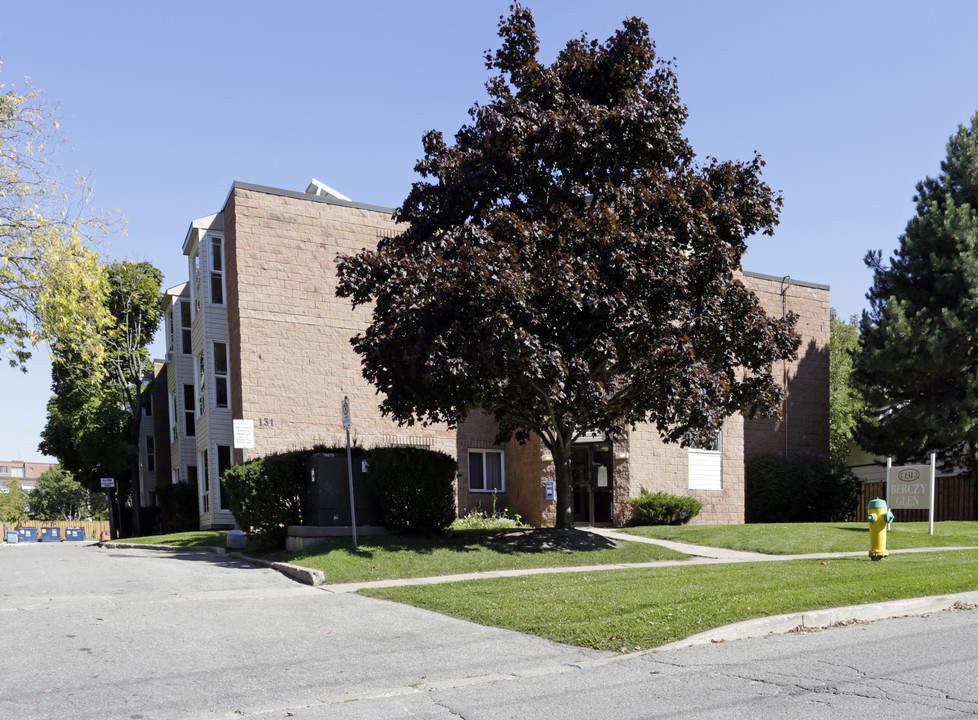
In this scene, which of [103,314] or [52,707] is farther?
[103,314]

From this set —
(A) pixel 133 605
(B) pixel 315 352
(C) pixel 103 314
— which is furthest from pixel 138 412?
(A) pixel 133 605

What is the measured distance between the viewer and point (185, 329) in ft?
106

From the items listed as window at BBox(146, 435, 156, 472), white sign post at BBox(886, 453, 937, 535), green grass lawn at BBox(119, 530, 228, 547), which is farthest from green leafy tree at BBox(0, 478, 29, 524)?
white sign post at BBox(886, 453, 937, 535)

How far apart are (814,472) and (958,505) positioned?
482 centimetres

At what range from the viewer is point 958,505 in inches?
1070

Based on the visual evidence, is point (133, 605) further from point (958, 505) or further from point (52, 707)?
point (958, 505)

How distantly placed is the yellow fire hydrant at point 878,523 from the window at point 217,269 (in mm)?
19220

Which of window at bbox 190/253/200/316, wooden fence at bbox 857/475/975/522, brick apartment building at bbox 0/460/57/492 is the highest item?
window at bbox 190/253/200/316

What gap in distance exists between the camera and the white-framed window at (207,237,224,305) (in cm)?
2579

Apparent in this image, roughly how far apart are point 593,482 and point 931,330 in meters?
11.2

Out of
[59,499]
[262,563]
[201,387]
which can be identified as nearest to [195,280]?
[201,387]

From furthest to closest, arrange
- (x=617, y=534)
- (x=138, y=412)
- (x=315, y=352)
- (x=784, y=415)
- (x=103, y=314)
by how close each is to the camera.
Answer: (x=138, y=412), (x=784, y=415), (x=315, y=352), (x=617, y=534), (x=103, y=314)

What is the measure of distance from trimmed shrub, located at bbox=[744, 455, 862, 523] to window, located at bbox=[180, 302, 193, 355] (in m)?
20.2

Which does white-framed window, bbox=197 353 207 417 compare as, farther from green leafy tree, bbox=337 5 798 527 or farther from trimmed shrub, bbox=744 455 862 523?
trimmed shrub, bbox=744 455 862 523
